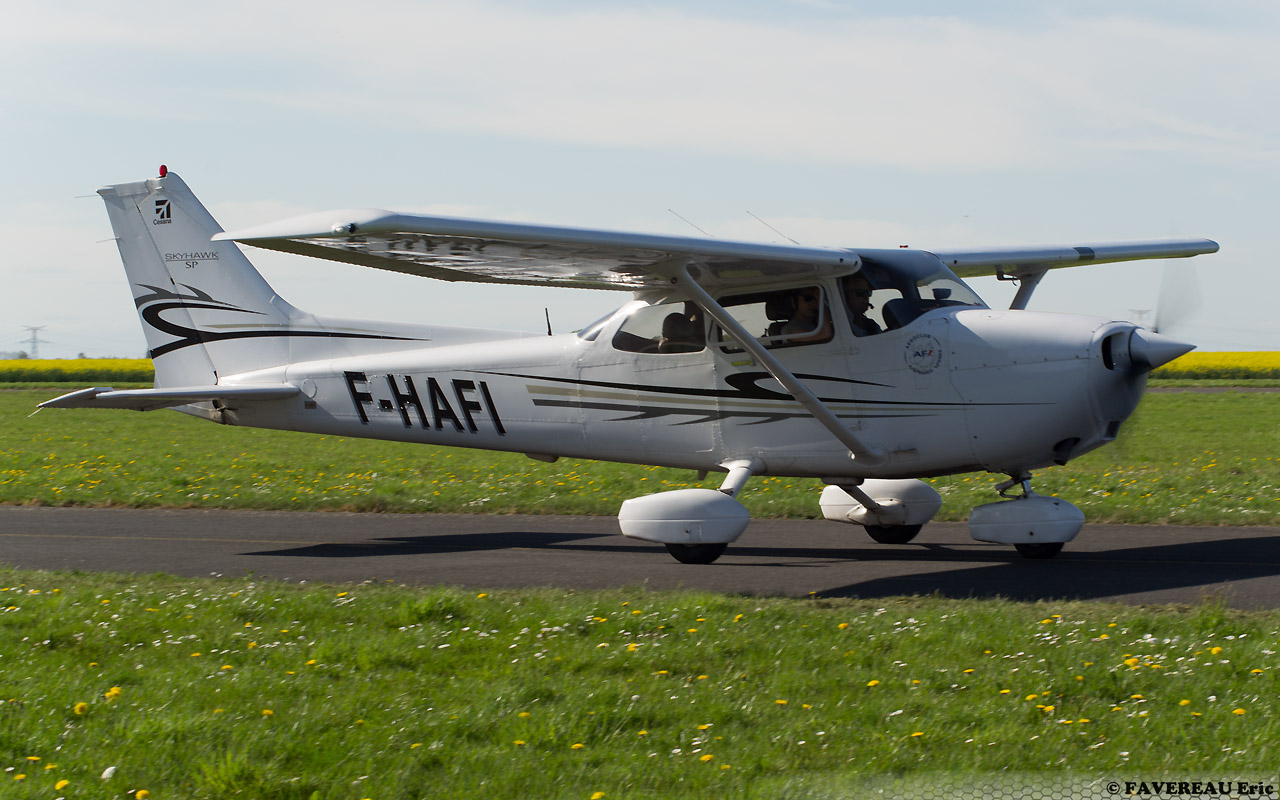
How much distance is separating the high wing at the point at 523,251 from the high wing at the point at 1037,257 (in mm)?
2753

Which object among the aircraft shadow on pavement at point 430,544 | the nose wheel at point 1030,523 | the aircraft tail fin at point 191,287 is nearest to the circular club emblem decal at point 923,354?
the nose wheel at point 1030,523

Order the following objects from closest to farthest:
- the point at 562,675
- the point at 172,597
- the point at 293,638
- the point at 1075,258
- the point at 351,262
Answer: the point at 562,675, the point at 293,638, the point at 172,597, the point at 351,262, the point at 1075,258

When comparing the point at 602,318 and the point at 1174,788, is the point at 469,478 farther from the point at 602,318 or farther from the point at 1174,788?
the point at 1174,788

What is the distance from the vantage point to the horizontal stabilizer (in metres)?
11.3

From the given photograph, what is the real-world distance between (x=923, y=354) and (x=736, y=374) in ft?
5.41

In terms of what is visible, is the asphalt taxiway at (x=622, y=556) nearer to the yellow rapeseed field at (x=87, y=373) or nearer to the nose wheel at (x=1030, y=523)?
the nose wheel at (x=1030, y=523)

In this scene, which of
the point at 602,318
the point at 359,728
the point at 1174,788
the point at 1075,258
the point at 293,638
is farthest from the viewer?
the point at 1075,258

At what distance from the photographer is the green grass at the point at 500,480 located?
1280 centimetres

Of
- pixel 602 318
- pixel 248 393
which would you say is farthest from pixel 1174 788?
pixel 248 393

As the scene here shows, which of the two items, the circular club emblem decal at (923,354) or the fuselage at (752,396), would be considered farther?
the circular club emblem decal at (923,354)

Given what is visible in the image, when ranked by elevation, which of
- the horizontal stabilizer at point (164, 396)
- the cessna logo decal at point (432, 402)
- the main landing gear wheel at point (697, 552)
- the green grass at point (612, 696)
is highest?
the horizontal stabilizer at point (164, 396)

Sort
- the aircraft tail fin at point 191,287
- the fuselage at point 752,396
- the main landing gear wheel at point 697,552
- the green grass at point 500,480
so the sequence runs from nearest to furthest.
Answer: the fuselage at point 752,396
the main landing gear wheel at point 697,552
the green grass at point 500,480
the aircraft tail fin at point 191,287

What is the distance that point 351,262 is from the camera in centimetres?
878

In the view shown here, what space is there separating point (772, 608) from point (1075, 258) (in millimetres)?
6753
